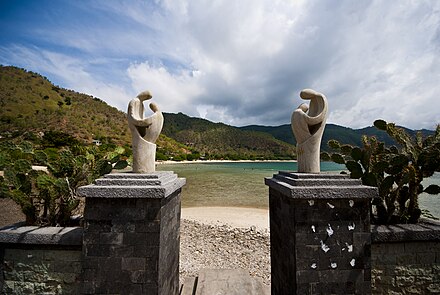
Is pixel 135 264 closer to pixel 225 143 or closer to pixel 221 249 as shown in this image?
pixel 221 249

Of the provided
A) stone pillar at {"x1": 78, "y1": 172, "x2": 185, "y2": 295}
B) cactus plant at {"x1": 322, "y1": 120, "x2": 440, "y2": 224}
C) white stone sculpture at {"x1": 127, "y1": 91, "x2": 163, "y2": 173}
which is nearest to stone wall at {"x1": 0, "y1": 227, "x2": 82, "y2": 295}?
stone pillar at {"x1": 78, "y1": 172, "x2": 185, "y2": 295}

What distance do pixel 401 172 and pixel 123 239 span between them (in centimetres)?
455

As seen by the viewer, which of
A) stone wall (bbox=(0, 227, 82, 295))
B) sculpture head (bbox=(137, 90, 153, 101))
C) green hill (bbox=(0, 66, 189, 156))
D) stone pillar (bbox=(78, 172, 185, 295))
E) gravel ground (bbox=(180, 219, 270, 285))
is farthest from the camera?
green hill (bbox=(0, 66, 189, 156))

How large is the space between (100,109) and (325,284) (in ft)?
244

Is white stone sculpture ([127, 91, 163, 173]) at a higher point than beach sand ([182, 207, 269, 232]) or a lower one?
higher

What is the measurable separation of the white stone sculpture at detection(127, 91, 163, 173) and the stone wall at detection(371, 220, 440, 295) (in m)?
3.57

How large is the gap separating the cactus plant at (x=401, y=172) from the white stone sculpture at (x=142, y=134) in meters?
3.50

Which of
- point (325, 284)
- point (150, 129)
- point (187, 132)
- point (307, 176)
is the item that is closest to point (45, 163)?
point (150, 129)

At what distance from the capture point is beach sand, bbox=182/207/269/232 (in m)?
11.3

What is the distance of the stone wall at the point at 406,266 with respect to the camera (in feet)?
11.4

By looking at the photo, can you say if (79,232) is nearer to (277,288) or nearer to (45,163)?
(45,163)

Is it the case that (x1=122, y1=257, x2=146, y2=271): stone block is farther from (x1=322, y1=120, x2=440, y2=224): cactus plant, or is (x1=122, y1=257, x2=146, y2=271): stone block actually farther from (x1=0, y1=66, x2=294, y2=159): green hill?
(x1=0, y1=66, x2=294, y2=159): green hill

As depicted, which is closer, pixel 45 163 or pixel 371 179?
pixel 371 179

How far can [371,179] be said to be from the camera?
4039 mm
